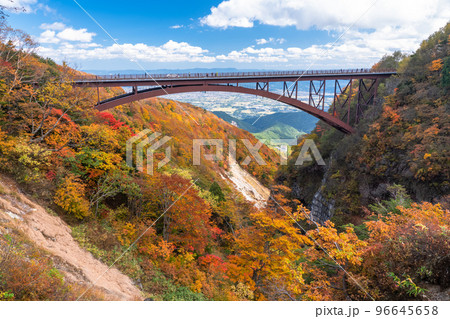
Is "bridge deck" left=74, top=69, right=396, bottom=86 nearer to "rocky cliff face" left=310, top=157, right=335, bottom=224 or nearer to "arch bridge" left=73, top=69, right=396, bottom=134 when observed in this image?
"arch bridge" left=73, top=69, right=396, bottom=134

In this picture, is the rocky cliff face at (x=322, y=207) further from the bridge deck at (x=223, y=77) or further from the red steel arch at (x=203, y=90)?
the bridge deck at (x=223, y=77)

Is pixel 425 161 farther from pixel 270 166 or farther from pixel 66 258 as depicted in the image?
pixel 270 166

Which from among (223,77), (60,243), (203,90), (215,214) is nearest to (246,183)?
(203,90)

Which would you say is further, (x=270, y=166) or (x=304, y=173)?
(x=270, y=166)

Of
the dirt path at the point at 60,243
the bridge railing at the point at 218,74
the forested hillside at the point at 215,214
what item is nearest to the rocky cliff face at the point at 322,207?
the forested hillside at the point at 215,214

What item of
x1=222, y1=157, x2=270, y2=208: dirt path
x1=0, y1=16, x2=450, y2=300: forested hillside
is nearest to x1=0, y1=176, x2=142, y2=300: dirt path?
x1=0, y1=16, x2=450, y2=300: forested hillside

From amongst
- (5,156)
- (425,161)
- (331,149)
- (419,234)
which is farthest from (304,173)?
(5,156)
